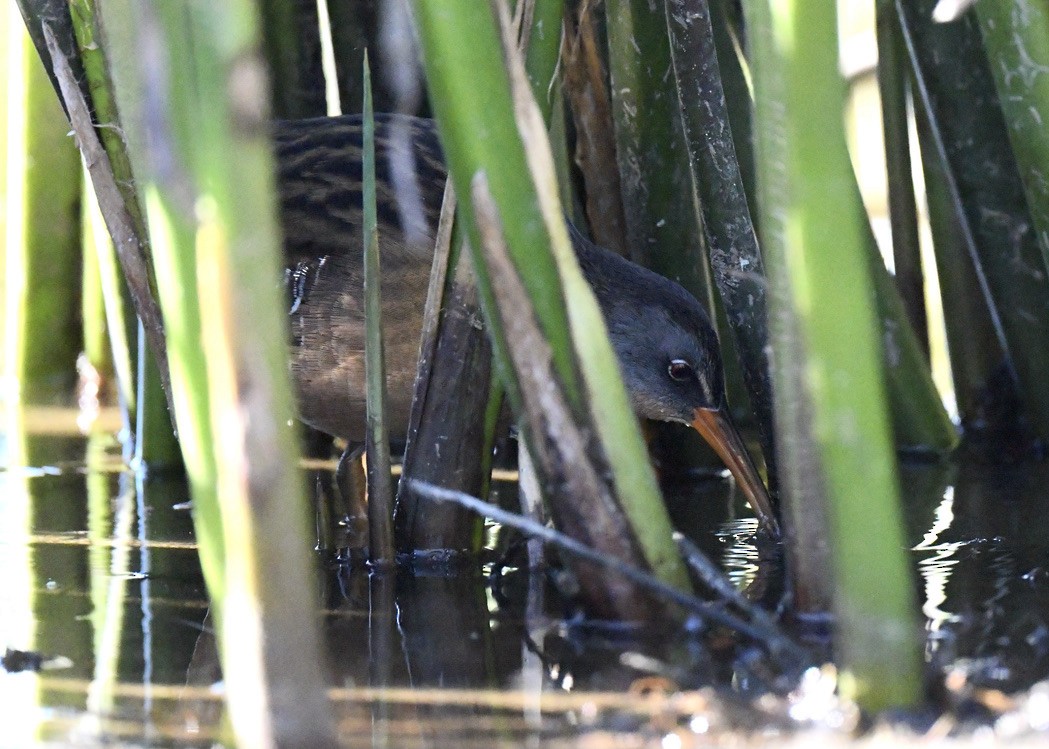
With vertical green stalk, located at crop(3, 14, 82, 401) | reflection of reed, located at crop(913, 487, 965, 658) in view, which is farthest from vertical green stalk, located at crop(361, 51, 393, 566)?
vertical green stalk, located at crop(3, 14, 82, 401)

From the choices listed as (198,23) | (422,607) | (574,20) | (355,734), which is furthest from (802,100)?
(574,20)

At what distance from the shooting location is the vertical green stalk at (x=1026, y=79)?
2.04 m

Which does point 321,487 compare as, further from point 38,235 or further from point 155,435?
point 38,235

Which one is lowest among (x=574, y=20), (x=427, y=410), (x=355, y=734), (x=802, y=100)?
(x=355, y=734)

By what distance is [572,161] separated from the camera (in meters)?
2.79

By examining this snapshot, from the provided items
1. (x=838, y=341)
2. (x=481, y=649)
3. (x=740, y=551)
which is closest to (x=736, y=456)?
(x=740, y=551)

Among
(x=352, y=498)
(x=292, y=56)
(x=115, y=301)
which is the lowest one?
(x=352, y=498)

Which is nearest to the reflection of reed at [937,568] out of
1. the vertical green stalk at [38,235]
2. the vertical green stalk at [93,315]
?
the vertical green stalk at [93,315]

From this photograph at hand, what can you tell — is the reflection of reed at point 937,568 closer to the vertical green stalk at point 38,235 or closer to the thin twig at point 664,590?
the thin twig at point 664,590

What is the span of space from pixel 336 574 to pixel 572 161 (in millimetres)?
1057

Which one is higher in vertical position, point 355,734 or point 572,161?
point 572,161

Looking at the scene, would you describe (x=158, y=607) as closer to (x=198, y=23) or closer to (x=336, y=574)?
(x=336, y=574)

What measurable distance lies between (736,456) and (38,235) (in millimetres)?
1811

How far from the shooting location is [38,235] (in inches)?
133
